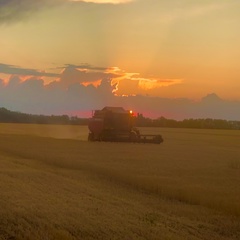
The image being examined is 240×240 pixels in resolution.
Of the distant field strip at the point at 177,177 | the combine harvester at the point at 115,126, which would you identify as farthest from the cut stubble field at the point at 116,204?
the combine harvester at the point at 115,126

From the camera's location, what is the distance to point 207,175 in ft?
77.0

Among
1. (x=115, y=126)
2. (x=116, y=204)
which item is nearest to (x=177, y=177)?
(x=116, y=204)

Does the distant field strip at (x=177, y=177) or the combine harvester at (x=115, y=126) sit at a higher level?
the combine harvester at (x=115, y=126)

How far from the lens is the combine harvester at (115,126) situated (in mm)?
47469

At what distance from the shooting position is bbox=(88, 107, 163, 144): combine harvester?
47469 mm

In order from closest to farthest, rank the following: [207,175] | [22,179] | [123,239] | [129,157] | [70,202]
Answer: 1. [123,239]
2. [70,202]
3. [22,179]
4. [207,175]
5. [129,157]

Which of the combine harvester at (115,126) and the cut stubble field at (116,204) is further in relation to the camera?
the combine harvester at (115,126)

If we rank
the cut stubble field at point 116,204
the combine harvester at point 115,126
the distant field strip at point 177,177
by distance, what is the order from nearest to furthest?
the cut stubble field at point 116,204 → the distant field strip at point 177,177 → the combine harvester at point 115,126

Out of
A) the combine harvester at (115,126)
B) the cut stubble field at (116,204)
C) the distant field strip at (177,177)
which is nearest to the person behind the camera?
the cut stubble field at (116,204)

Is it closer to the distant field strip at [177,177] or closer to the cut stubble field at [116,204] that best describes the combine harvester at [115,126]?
the distant field strip at [177,177]

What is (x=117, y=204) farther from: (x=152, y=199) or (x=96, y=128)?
(x=96, y=128)

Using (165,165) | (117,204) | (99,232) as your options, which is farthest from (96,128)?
(99,232)

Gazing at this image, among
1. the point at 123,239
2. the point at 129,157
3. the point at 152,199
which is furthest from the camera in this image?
the point at 129,157

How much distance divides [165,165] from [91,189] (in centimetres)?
1161
